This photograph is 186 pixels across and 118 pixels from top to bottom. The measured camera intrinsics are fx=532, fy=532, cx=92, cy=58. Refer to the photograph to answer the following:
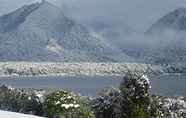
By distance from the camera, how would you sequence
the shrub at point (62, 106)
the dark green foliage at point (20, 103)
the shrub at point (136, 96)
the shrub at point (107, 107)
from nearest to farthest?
the shrub at point (136, 96) → the shrub at point (107, 107) → the shrub at point (62, 106) → the dark green foliage at point (20, 103)

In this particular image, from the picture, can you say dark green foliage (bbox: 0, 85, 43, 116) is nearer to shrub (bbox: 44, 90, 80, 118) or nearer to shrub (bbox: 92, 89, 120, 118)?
shrub (bbox: 44, 90, 80, 118)

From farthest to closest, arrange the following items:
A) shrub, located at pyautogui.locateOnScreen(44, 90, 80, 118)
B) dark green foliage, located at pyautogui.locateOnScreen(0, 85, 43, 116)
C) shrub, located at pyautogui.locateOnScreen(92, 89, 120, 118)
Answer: dark green foliage, located at pyautogui.locateOnScreen(0, 85, 43, 116), shrub, located at pyautogui.locateOnScreen(44, 90, 80, 118), shrub, located at pyautogui.locateOnScreen(92, 89, 120, 118)

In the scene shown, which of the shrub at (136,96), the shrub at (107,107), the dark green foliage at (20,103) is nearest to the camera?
the shrub at (136,96)

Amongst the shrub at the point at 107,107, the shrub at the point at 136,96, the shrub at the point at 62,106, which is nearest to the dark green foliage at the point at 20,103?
the shrub at the point at 62,106

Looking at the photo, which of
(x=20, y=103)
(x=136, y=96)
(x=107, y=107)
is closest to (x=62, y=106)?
(x=107, y=107)

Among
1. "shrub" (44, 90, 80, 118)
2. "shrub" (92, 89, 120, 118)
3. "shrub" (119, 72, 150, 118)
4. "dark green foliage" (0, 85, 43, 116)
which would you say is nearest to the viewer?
"shrub" (119, 72, 150, 118)

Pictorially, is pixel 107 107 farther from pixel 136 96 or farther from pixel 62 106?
pixel 136 96

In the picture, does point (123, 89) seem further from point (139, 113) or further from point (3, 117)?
point (3, 117)

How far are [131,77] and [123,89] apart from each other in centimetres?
186

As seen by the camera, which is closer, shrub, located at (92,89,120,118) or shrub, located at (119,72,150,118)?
shrub, located at (119,72,150,118)

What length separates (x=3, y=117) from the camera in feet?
43.9

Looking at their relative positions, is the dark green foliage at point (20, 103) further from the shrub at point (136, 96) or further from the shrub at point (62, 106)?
the shrub at point (136, 96)

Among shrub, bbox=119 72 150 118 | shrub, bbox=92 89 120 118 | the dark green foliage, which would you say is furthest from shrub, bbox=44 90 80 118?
the dark green foliage

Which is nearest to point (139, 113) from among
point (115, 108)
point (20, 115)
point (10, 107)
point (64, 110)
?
point (115, 108)
